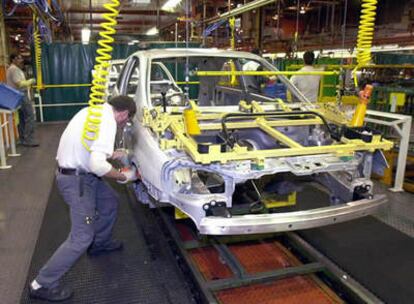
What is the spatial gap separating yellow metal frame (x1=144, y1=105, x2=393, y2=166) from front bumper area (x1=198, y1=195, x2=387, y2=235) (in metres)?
0.37

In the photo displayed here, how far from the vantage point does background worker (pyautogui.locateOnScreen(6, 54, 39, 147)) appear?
7.48m

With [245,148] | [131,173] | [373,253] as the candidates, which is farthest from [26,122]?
[373,253]

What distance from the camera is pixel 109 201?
3.35 meters

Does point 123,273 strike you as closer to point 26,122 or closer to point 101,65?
point 101,65

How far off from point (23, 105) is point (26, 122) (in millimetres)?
372

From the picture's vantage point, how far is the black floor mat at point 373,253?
→ 3045 mm

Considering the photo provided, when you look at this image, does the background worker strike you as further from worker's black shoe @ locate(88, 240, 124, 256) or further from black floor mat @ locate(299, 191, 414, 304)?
black floor mat @ locate(299, 191, 414, 304)

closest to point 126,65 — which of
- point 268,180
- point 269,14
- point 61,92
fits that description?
point 268,180

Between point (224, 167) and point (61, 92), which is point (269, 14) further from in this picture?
point (224, 167)

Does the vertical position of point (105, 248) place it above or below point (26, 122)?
below

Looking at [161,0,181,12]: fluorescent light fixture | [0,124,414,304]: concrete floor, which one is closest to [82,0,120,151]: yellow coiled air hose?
[0,124,414,304]: concrete floor

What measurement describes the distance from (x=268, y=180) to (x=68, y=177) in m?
1.76

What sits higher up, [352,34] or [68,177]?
[352,34]

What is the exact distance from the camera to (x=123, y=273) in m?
3.22
